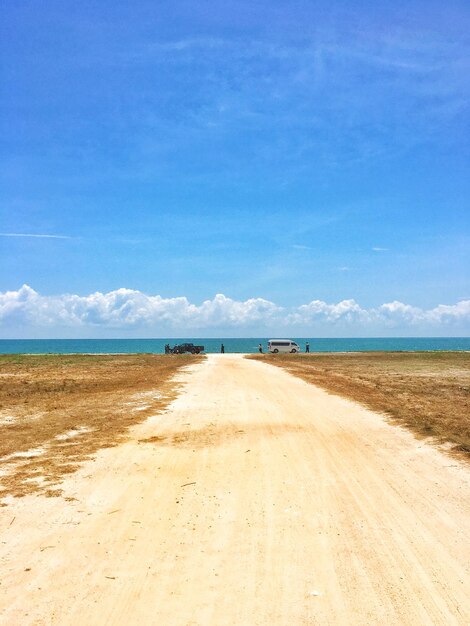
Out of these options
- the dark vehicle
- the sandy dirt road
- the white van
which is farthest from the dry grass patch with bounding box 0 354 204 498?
the dark vehicle

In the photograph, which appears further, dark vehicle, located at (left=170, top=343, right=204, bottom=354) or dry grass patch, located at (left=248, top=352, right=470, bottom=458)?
dark vehicle, located at (left=170, top=343, right=204, bottom=354)

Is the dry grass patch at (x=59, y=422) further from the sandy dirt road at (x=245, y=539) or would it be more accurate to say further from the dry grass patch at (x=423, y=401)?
the dry grass patch at (x=423, y=401)

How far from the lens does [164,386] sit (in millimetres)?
25125

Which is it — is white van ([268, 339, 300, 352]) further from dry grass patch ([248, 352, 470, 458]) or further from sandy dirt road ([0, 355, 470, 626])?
sandy dirt road ([0, 355, 470, 626])

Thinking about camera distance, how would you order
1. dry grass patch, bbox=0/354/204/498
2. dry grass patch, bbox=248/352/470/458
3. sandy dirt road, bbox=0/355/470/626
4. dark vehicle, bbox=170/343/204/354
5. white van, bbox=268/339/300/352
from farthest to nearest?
dark vehicle, bbox=170/343/204/354
white van, bbox=268/339/300/352
dry grass patch, bbox=248/352/470/458
dry grass patch, bbox=0/354/204/498
sandy dirt road, bbox=0/355/470/626

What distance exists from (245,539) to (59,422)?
32.0 ft

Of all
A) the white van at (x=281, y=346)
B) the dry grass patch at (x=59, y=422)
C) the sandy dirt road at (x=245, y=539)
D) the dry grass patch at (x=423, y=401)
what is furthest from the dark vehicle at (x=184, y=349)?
the sandy dirt road at (x=245, y=539)

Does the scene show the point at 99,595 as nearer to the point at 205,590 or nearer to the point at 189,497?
the point at 205,590

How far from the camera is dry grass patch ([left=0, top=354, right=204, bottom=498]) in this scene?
31.5 feet

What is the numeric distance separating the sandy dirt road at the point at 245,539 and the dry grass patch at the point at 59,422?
0.70m

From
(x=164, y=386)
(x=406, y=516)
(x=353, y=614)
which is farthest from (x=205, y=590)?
(x=164, y=386)

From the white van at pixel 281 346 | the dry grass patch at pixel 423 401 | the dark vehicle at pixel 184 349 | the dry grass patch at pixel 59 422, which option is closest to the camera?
the dry grass patch at pixel 59 422

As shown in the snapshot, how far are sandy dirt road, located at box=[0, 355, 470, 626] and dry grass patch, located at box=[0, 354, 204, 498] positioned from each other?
700mm

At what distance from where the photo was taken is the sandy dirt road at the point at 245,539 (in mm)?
5176
